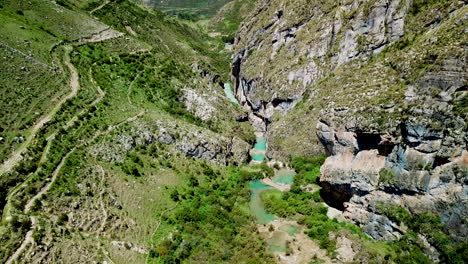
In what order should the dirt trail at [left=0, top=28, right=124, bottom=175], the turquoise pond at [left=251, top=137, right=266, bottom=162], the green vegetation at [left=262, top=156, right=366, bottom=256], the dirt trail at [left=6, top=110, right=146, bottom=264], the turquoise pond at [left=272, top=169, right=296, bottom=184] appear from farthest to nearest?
the turquoise pond at [left=251, top=137, right=266, bottom=162], the turquoise pond at [left=272, top=169, right=296, bottom=184], the green vegetation at [left=262, top=156, right=366, bottom=256], the dirt trail at [left=0, top=28, right=124, bottom=175], the dirt trail at [left=6, top=110, right=146, bottom=264]

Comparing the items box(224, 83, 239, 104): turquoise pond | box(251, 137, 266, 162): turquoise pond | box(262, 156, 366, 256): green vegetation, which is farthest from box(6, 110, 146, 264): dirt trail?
box(224, 83, 239, 104): turquoise pond

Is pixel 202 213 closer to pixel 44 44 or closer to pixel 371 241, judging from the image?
pixel 371 241

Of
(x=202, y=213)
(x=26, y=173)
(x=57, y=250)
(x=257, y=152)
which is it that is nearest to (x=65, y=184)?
(x=26, y=173)

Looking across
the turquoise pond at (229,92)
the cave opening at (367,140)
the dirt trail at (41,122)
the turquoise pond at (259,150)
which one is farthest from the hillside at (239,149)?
the turquoise pond at (229,92)

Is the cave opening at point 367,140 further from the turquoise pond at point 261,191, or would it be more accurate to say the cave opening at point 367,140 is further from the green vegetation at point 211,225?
the green vegetation at point 211,225

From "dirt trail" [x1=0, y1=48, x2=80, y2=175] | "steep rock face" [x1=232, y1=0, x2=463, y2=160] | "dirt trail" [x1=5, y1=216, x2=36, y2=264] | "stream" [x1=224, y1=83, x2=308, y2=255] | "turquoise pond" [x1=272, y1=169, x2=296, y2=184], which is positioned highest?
"steep rock face" [x1=232, y1=0, x2=463, y2=160]

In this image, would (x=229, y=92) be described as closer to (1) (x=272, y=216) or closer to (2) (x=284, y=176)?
(2) (x=284, y=176)

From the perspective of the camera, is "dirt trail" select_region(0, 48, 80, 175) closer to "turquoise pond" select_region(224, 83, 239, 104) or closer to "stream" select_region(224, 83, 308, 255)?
"stream" select_region(224, 83, 308, 255)
